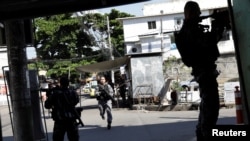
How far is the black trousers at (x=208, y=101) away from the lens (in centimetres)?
368

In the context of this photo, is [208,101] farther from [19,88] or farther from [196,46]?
[19,88]

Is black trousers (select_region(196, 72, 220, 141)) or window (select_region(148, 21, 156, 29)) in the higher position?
window (select_region(148, 21, 156, 29))

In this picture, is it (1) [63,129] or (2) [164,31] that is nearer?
(1) [63,129]

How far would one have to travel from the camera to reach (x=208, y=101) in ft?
12.3

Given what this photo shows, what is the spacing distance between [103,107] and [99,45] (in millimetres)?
25462

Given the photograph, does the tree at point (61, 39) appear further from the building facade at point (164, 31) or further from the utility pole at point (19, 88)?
the utility pole at point (19, 88)

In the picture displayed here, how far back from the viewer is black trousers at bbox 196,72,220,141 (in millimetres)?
3680

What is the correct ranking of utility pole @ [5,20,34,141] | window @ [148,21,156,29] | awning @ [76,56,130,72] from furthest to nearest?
window @ [148,21,156,29] < awning @ [76,56,130,72] < utility pole @ [5,20,34,141]

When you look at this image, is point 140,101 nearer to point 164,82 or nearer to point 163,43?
point 164,82
